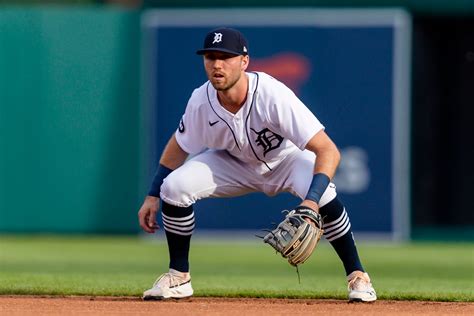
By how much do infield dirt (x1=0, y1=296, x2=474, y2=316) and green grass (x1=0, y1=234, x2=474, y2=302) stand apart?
0.33 metres

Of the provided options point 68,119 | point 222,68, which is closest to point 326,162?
point 222,68

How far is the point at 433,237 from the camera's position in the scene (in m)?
13.5

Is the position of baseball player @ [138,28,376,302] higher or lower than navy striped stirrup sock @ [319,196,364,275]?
higher

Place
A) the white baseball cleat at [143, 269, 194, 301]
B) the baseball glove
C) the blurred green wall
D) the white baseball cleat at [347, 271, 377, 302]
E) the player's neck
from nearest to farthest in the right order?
1. the baseball glove
2. the player's neck
3. the white baseball cleat at [347, 271, 377, 302]
4. the white baseball cleat at [143, 269, 194, 301]
5. the blurred green wall

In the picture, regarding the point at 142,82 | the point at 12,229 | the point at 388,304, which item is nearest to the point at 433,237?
the point at 142,82

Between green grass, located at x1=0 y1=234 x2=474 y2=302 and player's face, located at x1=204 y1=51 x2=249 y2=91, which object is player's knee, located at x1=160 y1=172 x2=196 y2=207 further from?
green grass, located at x1=0 y1=234 x2=474 y2=302

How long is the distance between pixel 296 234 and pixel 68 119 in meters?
8.24

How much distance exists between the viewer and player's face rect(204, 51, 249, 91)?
6215 mm

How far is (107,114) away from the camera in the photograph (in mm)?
14039

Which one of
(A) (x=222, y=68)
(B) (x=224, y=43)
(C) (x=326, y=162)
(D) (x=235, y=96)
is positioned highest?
(B) (x=224, y=43)

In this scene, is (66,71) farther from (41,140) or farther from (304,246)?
(304,246)

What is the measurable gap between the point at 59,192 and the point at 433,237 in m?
4.13

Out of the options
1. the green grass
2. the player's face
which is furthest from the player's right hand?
the player's face

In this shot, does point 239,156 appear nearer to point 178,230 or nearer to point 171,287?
point 178,230
